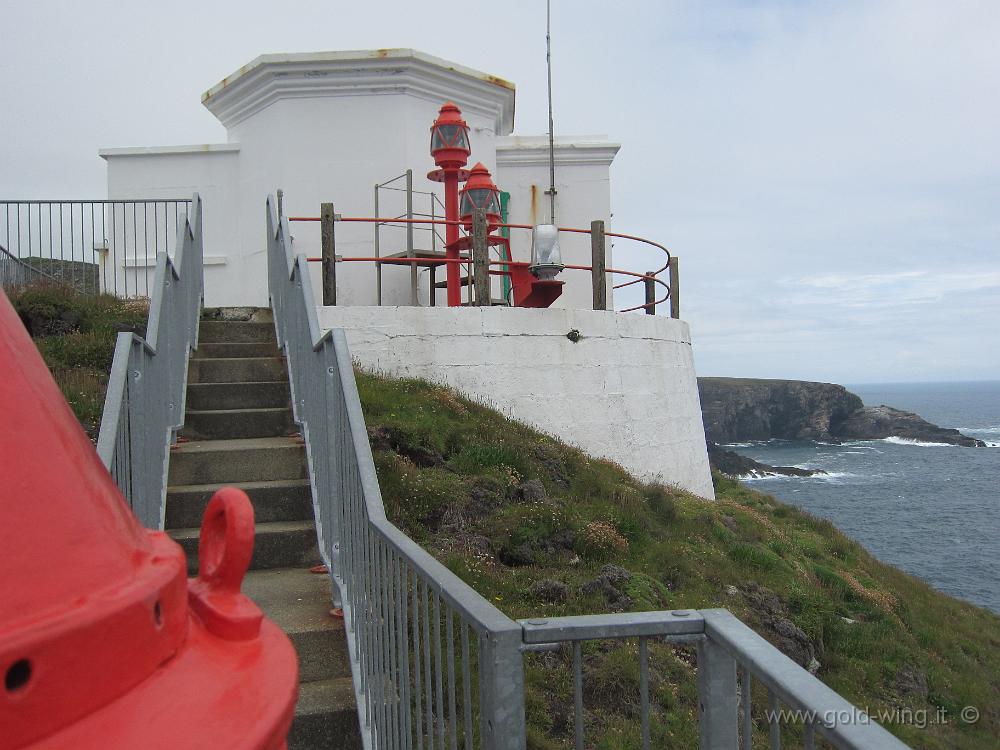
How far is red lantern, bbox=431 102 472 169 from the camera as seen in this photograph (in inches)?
464

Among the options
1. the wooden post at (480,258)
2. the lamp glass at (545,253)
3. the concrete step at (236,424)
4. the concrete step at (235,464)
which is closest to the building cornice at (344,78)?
the lamp glass at (545,253)

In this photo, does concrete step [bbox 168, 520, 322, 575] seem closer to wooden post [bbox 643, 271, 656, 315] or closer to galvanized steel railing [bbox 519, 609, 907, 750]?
galvanized steel railing [bbox 519, 609, 907, 750]

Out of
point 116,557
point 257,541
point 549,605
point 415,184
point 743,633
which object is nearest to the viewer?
point 116,557

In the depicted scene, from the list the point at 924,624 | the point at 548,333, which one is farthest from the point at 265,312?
the point at 924,624

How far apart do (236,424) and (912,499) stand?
2019 inches

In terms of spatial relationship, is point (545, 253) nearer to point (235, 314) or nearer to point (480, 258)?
point (480, 258)

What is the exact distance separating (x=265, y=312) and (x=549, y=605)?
4.68m

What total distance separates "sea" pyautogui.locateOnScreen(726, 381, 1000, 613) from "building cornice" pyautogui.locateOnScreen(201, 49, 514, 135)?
21594 mm

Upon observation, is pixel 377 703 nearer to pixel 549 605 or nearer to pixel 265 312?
pixel 549 605

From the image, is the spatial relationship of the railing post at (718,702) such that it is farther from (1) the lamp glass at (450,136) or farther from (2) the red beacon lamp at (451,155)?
(1) the lamp glass at (450,136)

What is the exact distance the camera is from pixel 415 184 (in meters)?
13.5

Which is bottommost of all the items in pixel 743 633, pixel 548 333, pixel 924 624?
pixel 924 624

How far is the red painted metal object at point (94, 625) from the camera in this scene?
49.2 inches

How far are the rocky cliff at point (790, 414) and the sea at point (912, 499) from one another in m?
2.69
